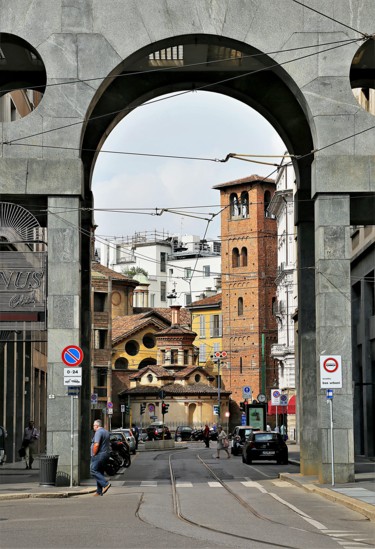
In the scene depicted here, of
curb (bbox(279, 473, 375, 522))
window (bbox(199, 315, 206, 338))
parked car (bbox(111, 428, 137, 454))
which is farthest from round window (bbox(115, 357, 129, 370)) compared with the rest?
curb (bbox(279, 473, 375, 522))

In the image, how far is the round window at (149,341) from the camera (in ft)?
466

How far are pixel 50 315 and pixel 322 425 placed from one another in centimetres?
696

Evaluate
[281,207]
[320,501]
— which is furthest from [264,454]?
[281,207]

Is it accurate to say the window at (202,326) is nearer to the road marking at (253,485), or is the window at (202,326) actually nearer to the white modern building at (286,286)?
the white modern building at (286,286)

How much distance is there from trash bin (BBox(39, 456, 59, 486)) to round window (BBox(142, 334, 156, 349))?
371 ft

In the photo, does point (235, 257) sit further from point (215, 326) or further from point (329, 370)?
point (329, 370)

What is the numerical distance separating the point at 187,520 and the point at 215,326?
13470 centimetres

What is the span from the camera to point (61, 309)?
29.2 metres

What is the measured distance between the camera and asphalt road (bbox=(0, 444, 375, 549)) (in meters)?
16.0

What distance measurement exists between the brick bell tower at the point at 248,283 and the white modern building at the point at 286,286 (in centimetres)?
3009

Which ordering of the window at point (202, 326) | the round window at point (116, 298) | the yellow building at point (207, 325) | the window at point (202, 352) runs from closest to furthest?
the round window at point (116, 298)
the yellow building at point (207, 325)
the window at point (202, 352)
the window at point (202, 326)

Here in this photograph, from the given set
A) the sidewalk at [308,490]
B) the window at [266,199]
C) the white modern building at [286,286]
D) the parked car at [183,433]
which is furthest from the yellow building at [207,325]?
the sidewalk at [308,490]

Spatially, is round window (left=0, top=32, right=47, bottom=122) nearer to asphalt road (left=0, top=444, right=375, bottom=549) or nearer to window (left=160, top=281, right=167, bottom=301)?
asphalt road (left=0, top=444, right=375, bottom=549)

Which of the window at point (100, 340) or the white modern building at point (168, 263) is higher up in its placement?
the white modern building at point (168, 263)
